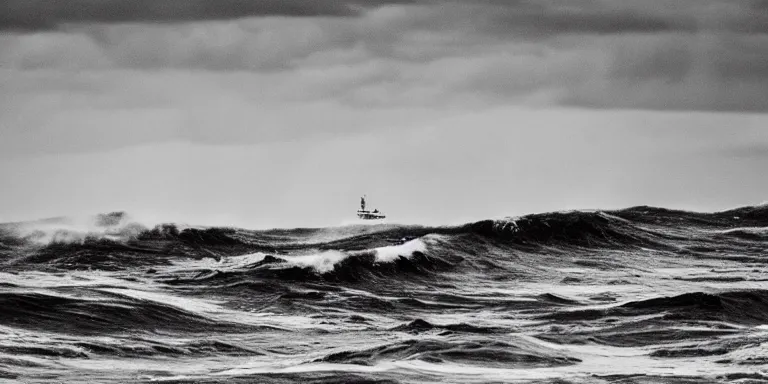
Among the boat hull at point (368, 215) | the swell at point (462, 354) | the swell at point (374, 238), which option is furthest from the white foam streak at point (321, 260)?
the boat hull at point (368, 215)

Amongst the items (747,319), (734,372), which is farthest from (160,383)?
(747,319)

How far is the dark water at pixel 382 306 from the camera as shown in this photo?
4169cm

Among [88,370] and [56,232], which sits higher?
[56,232]

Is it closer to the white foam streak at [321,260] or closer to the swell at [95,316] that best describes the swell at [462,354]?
the swell at [95,316]

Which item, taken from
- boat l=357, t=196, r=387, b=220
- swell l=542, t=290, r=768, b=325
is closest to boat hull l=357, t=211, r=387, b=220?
boat l=357, t=196, r=387, b=220

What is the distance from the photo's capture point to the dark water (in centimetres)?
4169

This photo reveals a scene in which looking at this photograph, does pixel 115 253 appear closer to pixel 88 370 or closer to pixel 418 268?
pixel 418 268

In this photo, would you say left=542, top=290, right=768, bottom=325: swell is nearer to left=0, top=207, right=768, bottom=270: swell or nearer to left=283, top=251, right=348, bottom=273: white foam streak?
left=0, top=207, right=768, bottom=270: swell

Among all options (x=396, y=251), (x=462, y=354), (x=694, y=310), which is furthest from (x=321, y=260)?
(x=462, y=354)

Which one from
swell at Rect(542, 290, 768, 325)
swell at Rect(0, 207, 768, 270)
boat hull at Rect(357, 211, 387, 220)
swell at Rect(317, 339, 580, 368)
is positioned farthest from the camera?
boat hull at Rect(357, 211, 387, 220)

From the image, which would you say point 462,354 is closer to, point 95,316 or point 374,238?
point 95,316

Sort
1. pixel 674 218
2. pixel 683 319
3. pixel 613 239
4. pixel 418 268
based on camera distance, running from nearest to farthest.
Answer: pixel 683 319
pixel 418 268
pixel 613 239
pixel 674 218

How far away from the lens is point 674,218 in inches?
4596

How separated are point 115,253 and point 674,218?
56250 millimetres
